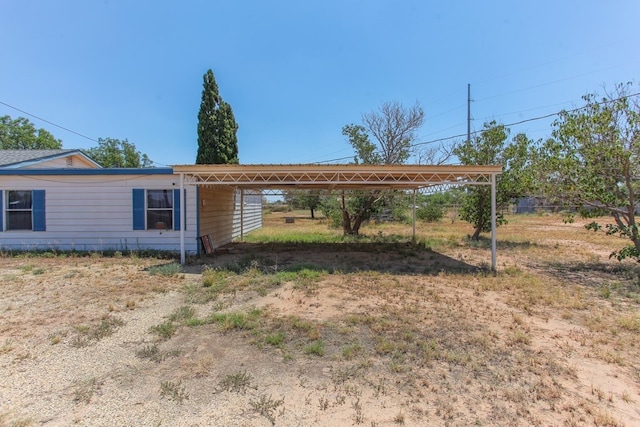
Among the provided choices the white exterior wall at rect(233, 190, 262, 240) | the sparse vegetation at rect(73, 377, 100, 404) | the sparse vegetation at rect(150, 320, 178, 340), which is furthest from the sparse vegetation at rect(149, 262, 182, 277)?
the white exterior wall at rect(233, 190, 262, 240)

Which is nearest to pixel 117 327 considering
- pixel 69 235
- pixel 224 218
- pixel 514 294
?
pixel 514 294

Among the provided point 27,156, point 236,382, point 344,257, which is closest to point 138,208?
point 344,257

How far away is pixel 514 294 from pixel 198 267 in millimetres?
6942

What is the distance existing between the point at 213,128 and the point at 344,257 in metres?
13.7

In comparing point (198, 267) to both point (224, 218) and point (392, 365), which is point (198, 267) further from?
point (392, 365)

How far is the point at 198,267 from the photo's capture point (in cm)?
848

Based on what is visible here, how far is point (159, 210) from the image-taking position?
33.0 feet

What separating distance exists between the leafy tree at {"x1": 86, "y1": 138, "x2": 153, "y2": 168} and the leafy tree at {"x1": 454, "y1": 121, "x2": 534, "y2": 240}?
30.6 metres

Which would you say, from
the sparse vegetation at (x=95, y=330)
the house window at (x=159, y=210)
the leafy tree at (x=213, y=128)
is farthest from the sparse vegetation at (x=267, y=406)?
the leafy tree at (x=213, y=128)

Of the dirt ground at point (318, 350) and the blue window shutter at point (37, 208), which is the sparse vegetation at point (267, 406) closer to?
the dirt ground at point (318, 350)

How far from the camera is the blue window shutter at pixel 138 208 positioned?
9930mm

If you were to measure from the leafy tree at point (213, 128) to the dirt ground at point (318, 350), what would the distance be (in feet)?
42.3

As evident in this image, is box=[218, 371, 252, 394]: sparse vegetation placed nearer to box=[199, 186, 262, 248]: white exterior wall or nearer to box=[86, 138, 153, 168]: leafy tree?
box=[199, 186, 262, 248]: white exterior wall

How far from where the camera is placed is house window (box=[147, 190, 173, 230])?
10023 millimetres
